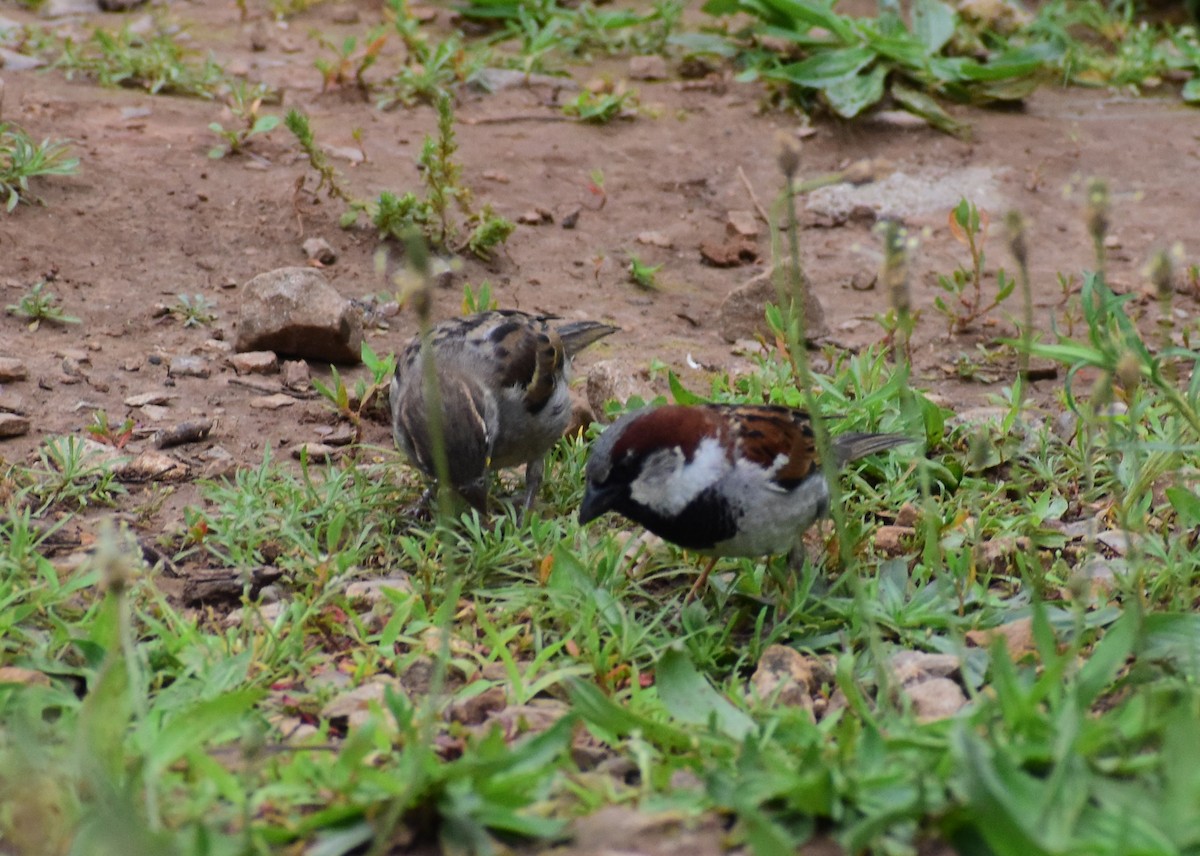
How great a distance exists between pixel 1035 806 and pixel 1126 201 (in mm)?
5727

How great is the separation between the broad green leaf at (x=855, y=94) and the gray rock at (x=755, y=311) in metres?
2.15

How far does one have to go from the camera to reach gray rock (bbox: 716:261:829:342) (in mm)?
6203

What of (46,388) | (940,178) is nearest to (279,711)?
(46,388)

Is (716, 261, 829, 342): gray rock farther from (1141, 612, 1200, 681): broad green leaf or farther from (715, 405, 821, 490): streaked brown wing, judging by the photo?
(1141, 612, 1200, 681): broad green leaf

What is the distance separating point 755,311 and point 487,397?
5.47 feet

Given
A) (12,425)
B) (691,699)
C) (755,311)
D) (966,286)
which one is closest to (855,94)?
(966,286)

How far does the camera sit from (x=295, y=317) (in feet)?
18.6

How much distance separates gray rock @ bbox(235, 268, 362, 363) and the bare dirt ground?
0.22 meters

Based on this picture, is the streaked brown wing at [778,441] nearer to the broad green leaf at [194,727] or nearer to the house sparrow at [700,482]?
the house sparrow at [700,482]

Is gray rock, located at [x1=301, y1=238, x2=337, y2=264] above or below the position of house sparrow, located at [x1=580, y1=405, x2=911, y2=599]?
below

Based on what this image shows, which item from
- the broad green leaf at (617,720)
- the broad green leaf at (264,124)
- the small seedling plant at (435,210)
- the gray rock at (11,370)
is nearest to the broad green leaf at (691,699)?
the broad green leaf at (617,720)

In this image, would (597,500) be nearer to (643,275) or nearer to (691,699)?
(691,699)

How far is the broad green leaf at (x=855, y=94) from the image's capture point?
8.07m

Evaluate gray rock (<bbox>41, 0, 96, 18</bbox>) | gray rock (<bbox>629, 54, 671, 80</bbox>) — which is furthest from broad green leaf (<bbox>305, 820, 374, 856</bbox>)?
gray rock (<bbox>41, 0, 96, 18</bbox>)
